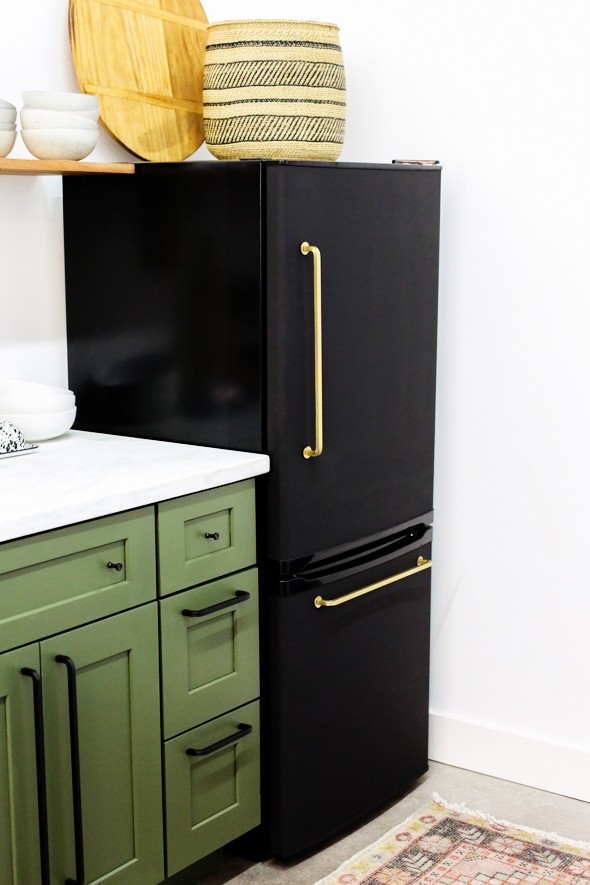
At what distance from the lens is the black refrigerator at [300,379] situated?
224 centimetres

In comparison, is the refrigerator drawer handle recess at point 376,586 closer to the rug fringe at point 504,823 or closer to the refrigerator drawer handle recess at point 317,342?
the refrigerator drawer handle recess at point 317,342

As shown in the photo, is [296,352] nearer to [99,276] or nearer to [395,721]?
[99,276]

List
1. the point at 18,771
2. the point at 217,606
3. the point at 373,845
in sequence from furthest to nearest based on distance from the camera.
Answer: the point at 373,845 → the point at 217,606 → the point at 18,771

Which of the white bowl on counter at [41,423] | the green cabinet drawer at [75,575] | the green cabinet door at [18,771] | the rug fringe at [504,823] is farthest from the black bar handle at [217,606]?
the rug fringe at [504,823]

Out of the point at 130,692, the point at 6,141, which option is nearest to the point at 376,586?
the point at 130,692

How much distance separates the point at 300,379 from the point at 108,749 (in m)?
0.81

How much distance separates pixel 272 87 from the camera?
2.41 m

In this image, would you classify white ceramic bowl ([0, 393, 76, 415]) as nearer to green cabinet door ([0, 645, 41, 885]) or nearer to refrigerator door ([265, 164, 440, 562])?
refrigerator door ([265, 164, 440, 562])

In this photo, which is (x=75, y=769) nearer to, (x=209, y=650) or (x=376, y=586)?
(x=209, y=650)

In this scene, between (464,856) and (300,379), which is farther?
Result: (464,856)

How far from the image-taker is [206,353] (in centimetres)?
233

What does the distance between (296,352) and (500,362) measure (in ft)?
2.35

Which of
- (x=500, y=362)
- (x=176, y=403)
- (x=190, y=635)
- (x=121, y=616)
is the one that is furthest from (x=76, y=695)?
(x=500, y=362)

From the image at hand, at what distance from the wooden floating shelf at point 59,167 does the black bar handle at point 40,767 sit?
947 mm
